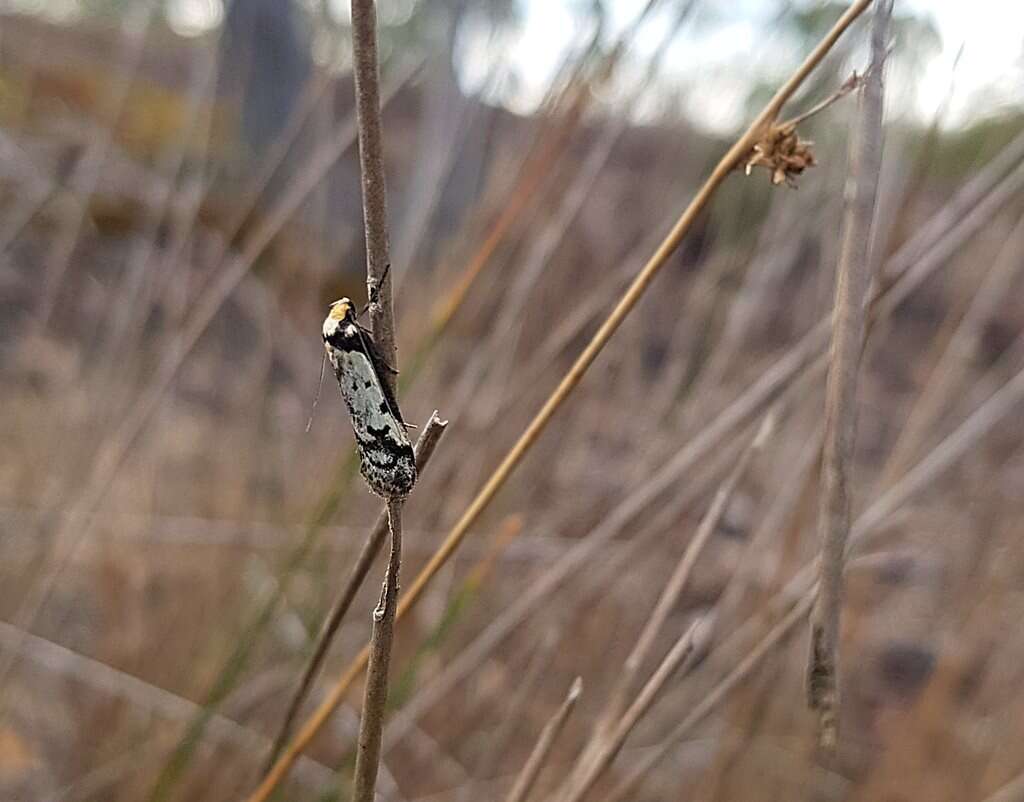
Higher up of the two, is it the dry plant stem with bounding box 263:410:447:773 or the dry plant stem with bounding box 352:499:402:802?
the dry plant stem with bounding box 263:410:447:773

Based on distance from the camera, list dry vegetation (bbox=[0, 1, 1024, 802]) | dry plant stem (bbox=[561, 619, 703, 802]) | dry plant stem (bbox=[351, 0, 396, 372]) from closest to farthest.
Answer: dry plant stem (bbox=[351, 0, 396, 372]) → dry plant stem (bbox=[561, 619, 703, 802]) → dry vegetation (bbox=[0, 1, 1024, 802])

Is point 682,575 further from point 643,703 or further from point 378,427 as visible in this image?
point 378,427

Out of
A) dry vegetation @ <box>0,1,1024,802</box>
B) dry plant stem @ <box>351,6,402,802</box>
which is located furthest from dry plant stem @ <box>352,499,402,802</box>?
dry vegetation @ <box>0,1,1024,802</box>

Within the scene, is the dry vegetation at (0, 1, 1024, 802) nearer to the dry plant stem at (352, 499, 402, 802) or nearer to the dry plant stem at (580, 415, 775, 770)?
the dry plant stem at (580, 415, 775, 770)

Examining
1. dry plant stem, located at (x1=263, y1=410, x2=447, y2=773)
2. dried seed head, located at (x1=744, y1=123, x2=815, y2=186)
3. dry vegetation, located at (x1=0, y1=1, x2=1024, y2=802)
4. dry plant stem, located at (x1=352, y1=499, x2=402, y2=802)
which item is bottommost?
dry plant stem, located at (x1=352, y1=499, x2=402, y2=802)

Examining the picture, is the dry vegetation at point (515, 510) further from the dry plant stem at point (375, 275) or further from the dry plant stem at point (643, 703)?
the dry plant stem at point (375, 275)

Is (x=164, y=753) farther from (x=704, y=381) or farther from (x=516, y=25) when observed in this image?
(x=516, y=25)

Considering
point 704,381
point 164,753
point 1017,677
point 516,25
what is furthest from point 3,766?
point 1017,677
